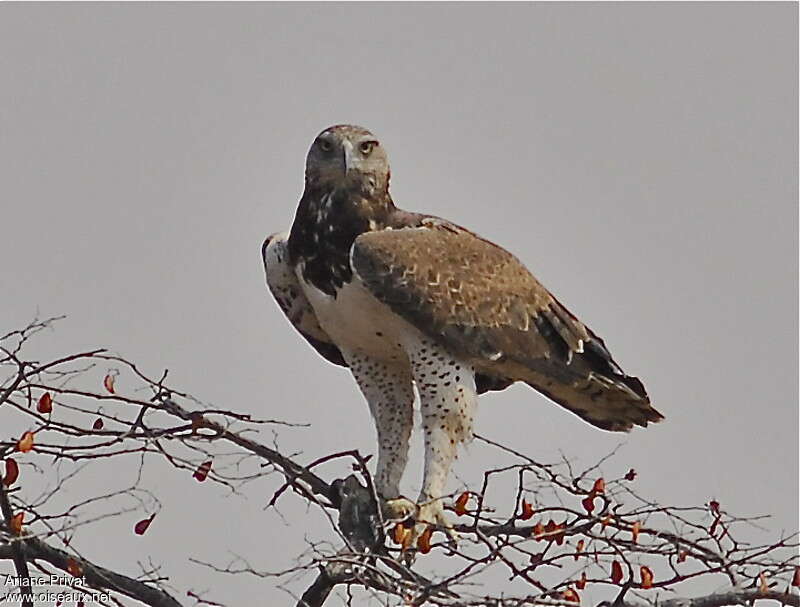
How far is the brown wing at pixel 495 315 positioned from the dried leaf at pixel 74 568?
79.5 inches

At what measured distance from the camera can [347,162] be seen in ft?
23.8

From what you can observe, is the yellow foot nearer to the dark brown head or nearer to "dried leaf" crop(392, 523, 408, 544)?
"dried leaf" crop(392, 523, 408, 544)

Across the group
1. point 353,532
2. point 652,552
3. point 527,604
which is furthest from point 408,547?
point 527,604

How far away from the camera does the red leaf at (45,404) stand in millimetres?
5215

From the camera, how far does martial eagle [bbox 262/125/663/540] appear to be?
23.3 feet

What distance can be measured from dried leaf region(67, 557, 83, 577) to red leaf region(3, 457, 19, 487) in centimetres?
40

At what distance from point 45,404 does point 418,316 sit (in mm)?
2192

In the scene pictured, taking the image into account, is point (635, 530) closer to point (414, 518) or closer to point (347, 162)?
point (414, 518)

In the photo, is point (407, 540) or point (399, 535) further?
point (407, 540)

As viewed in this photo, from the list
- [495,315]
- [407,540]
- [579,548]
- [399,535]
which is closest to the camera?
[579,548]

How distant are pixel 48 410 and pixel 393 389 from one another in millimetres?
2689

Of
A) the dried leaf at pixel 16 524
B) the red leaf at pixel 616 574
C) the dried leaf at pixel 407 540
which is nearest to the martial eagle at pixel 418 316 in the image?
the dried leaf at pixel 407 540

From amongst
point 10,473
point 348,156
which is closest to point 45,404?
point 10,473

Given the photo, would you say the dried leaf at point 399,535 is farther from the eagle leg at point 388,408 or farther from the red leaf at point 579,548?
the eagle leg at point 388,408
